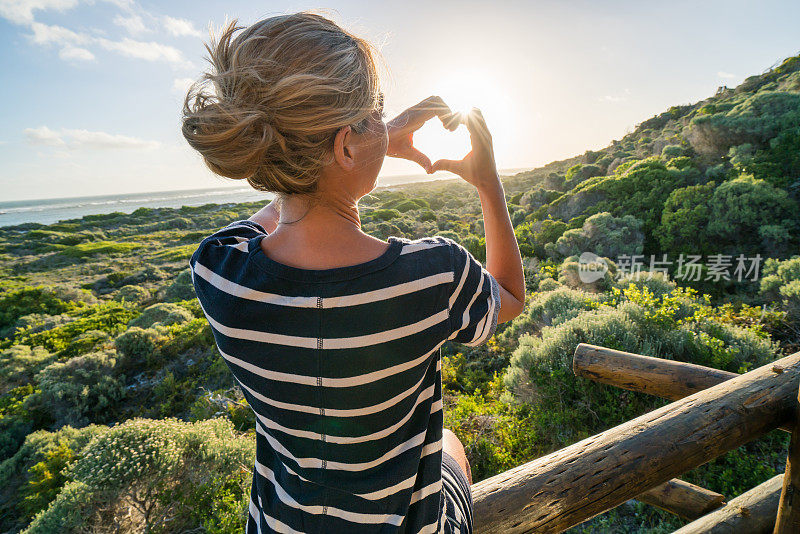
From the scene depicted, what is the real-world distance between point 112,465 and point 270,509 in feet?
11.0

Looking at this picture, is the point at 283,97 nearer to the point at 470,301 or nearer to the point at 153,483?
the point at 470,301

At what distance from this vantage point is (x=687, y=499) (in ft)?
9.30

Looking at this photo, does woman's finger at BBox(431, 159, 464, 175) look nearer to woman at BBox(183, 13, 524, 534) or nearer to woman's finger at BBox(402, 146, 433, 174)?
woman's finger at BBox(402, 146, 433, 174)

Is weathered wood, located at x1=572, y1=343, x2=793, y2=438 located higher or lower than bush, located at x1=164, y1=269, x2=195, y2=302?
higher

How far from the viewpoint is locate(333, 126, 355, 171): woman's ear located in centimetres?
77

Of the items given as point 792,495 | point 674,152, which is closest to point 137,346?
point 792,495

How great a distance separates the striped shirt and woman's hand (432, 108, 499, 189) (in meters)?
0.34

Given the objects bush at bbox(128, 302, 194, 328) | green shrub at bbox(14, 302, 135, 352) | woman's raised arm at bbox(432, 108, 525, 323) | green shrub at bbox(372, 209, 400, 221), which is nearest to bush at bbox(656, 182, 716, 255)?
woman's raised arm at bbox(432, 108, 525, 323)

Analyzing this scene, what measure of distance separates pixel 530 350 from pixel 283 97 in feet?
15.7

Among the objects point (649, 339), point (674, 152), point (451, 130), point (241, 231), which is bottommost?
point (649, 339)

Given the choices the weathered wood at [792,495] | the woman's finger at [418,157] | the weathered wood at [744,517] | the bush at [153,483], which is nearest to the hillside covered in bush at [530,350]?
the bush at [153,483]

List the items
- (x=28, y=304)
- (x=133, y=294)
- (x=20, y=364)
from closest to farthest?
(x=20, y=364) → (x=28, y=304) → (x=133, y=294)

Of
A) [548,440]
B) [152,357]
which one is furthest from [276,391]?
[152,357]

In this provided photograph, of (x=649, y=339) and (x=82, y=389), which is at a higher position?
(x=649, y=339)
